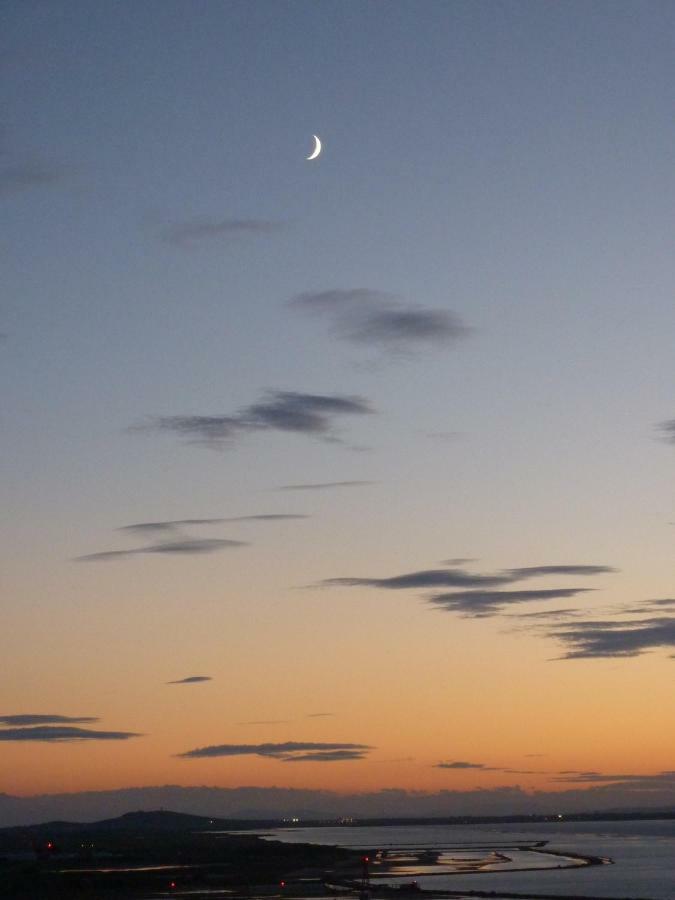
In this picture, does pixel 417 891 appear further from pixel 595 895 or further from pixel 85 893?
pixel 85 893

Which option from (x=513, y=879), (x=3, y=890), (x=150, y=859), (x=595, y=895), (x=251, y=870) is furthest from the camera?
(x=150, y=859)

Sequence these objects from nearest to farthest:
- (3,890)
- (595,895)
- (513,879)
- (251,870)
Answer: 1. (595,895)
2. (3,890)
3. (513,879)
4. (251,870)

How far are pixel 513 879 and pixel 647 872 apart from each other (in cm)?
2813

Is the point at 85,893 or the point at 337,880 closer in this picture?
the point at 85,893

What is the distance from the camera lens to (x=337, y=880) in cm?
13912

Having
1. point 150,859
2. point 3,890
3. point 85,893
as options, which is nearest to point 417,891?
point 85,893

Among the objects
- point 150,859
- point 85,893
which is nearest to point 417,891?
point 85,893

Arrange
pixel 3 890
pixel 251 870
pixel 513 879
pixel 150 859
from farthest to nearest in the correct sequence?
pixel 150 859
pixel 251 870
pixel 513 879
pixel 3 890

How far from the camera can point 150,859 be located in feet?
629

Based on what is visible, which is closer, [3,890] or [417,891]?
[417,891]

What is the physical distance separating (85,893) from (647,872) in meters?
78.8

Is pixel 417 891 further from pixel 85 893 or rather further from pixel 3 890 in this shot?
pixel 3 890

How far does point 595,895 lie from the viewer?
120m

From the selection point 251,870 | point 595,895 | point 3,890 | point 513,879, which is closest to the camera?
point 595,895
